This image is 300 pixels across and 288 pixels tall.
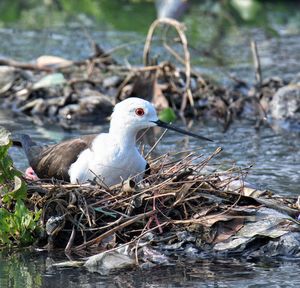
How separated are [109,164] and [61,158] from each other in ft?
1.51

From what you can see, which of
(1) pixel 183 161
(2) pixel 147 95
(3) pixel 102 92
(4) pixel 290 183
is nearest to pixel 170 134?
(2) pixel 147 95

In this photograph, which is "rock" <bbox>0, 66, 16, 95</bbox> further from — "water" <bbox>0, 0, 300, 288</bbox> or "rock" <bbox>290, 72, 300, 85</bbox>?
"rock" <bbox>290, 72, 300, 85</bbox>

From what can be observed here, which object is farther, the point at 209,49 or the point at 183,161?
the point at 209,49

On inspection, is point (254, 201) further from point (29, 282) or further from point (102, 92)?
point (102, 92)

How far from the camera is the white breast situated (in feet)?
23.4

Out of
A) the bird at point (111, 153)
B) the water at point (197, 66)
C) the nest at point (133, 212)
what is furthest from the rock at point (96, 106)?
the nest at point (133, 212)

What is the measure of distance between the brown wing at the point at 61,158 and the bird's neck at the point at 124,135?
0.23 m

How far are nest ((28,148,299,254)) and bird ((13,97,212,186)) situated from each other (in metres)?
0.19

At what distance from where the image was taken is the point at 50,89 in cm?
1245

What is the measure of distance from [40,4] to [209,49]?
15.9ft

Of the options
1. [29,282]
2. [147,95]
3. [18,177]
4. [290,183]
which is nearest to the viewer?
[29,282]

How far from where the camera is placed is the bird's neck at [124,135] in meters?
7.21

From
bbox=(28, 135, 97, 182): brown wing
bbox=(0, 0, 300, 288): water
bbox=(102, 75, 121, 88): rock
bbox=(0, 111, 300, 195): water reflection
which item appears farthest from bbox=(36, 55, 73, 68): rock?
bbox=(28, 135, 97, 182): brown wing

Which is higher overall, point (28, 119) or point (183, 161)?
point (183, 161)
